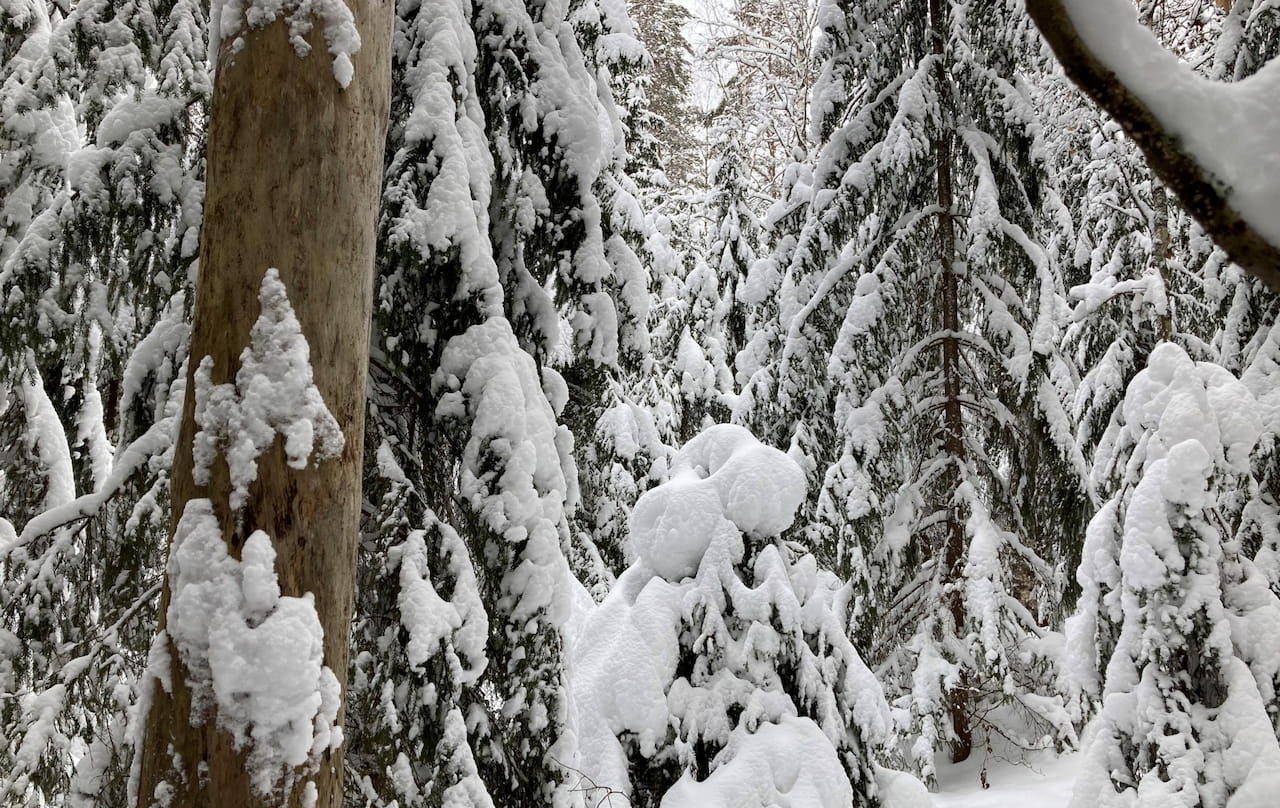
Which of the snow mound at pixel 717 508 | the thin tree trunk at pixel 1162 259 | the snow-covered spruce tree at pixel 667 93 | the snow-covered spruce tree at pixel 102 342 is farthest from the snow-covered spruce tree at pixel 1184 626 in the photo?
the snow-covered spruce tree at pixel 667 93

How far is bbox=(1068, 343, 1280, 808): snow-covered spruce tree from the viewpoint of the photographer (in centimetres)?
460

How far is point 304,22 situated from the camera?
2.46 meters

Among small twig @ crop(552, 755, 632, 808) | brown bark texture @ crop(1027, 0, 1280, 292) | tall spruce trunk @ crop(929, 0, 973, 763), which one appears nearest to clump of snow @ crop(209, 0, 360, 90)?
brown bark texture @ crop(1027, 0, 1280, 292)

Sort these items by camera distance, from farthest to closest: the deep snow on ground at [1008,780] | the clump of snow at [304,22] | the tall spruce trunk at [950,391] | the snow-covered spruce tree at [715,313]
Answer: the snow-covered spruce tree at [715,313] → the tall spruce trunk at [950,391] → the deep snow on ground at [1008,780] → the clump of snow at [304,22]

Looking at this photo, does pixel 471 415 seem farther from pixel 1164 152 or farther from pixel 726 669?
pixel 1164 152

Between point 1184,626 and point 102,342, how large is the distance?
571cm

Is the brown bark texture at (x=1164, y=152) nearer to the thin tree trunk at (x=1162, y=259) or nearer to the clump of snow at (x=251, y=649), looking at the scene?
the clump of snow at (x=251, y=649)

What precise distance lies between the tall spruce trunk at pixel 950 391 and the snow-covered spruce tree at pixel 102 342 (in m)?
→ 6.32

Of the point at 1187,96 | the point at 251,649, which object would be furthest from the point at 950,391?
the point at 1187,96

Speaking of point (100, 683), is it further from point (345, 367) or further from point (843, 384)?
point (843, 384)

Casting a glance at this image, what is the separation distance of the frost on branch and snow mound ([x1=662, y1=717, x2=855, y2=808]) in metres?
3.02

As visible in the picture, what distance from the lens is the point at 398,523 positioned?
3.76 meters

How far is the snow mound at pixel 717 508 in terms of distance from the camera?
4.98 m

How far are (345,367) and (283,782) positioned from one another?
1036mm
